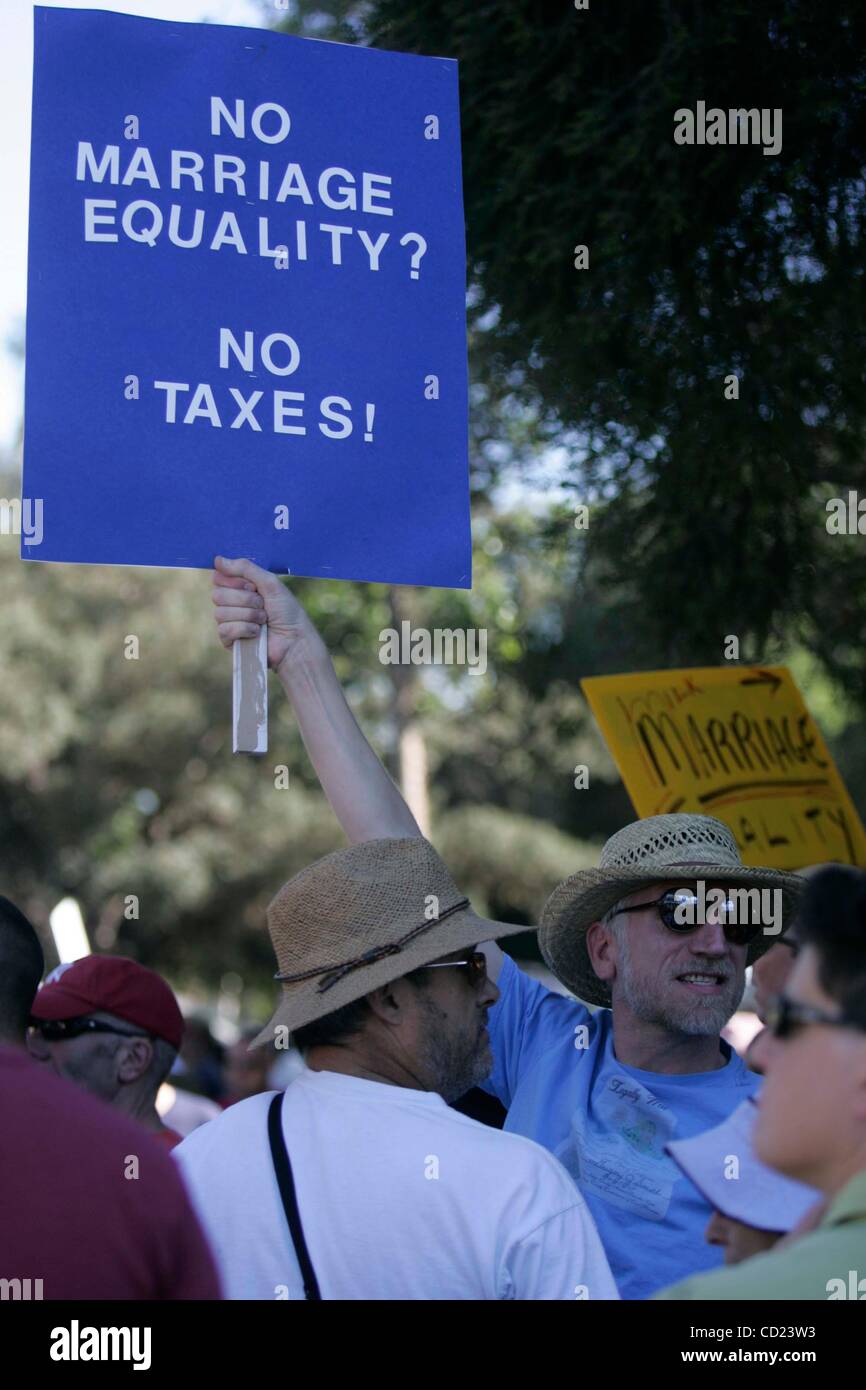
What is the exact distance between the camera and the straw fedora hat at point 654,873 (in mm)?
3361

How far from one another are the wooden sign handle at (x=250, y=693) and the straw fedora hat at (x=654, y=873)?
0.76 metres

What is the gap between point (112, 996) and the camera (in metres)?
4.10

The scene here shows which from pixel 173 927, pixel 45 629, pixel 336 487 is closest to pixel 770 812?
pixel 336 487

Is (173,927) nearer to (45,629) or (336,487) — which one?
(45,629)

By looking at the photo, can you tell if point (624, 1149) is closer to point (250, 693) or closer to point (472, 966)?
point (472, 966)

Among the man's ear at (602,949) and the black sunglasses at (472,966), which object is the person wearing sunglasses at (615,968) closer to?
the man's ear at (602,949)

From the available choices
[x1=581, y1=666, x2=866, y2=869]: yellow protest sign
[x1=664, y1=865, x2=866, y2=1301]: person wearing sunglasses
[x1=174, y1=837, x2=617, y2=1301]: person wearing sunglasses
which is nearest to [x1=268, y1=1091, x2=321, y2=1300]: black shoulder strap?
[x1=174, y1=837, x2=617, y2=1301]: person wearing sunglasses

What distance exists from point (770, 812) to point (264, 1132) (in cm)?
286

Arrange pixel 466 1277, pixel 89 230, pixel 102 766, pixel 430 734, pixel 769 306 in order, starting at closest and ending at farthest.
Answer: pixel 466 1277
pixel 89 230
pixel 769 306
pixel 430 734
pixel 102 766

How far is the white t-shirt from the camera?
7.50ft

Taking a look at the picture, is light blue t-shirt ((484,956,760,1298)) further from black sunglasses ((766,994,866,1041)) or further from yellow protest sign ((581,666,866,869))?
yellow protest sign ((581,666,866,869))

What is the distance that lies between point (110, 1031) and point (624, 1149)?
5.23ft

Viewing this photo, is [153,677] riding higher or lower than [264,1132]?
higher

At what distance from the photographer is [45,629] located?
24.8 metres
